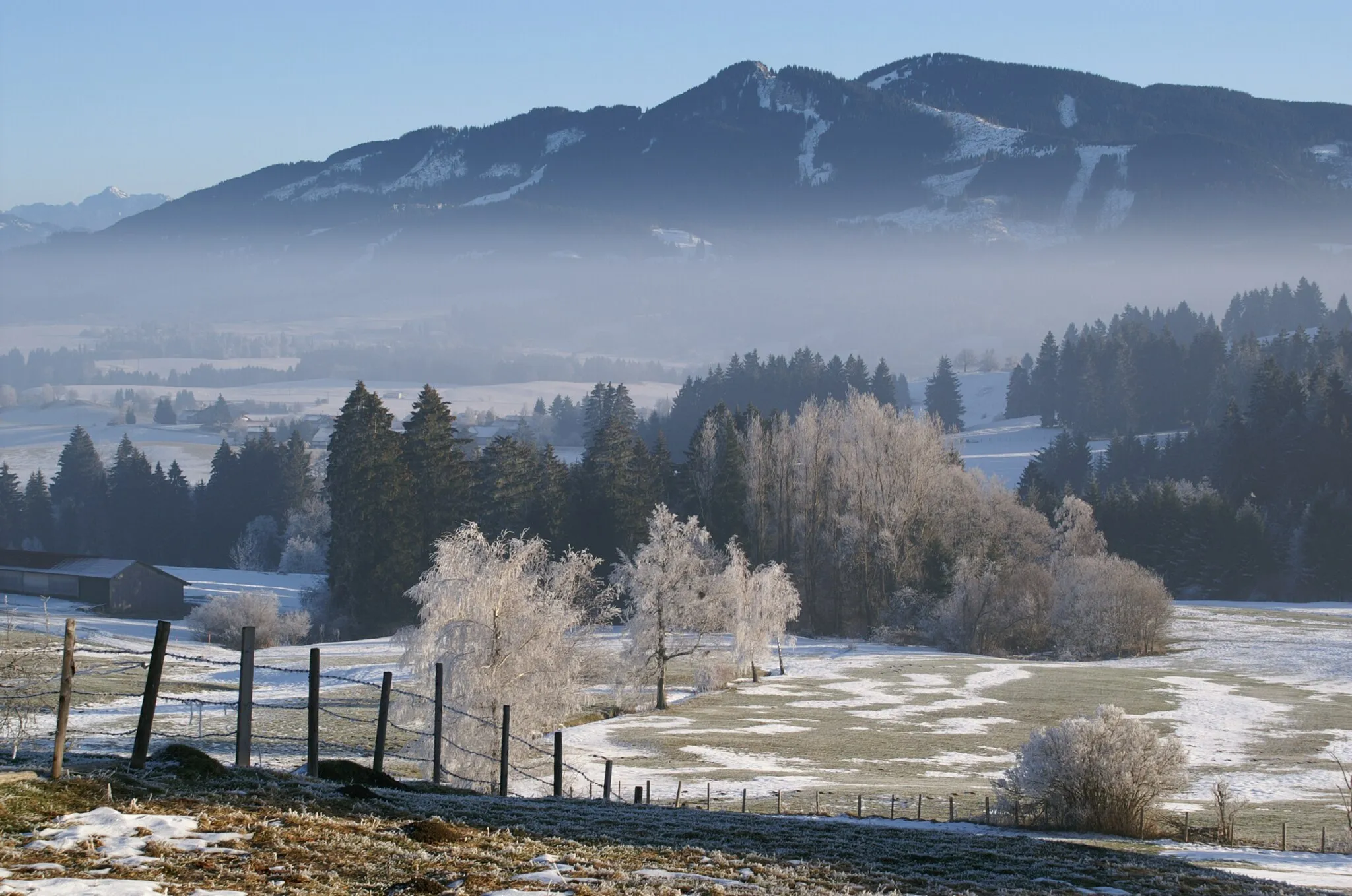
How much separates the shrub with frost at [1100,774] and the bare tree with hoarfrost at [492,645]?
1835 centimetres

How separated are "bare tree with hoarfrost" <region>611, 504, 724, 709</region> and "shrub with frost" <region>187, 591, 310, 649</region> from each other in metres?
30.4

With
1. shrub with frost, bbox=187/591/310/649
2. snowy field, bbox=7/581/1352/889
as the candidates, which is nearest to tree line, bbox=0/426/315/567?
shrub with frost, bbox=187/591/310/649

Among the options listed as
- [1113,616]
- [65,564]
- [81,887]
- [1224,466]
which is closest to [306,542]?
[65,564]

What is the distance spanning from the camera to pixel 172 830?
12.7m

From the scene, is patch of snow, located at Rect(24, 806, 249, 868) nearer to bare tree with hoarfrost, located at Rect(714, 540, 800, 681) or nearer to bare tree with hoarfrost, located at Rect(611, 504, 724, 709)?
bare tree with hoarfrost, located at Rect(611, 504, 724, 709)

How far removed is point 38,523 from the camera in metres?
130

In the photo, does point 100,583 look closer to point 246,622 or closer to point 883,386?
point 246,622

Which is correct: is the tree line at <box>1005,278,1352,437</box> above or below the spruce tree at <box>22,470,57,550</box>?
above

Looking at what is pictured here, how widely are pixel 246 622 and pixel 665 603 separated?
33906 mm

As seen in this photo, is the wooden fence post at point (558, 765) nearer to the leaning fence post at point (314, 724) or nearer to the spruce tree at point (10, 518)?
the leaning fence post at point (314, 724)

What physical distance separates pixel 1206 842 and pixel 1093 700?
3090 cm

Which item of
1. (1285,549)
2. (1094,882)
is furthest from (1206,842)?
(1285,549)

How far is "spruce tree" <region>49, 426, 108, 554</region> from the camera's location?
130m

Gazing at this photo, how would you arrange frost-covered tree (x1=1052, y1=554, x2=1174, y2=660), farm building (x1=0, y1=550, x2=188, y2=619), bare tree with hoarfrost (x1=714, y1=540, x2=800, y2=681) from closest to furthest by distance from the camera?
bare tree with hoarfrost (x1=714, y1=540, x2=800, y2=681) < frost-covered tree (x1=1052, y1=554, x2=1174, y2=660) < farm building (x1=0, y1=550, x2=188, y2=619)
